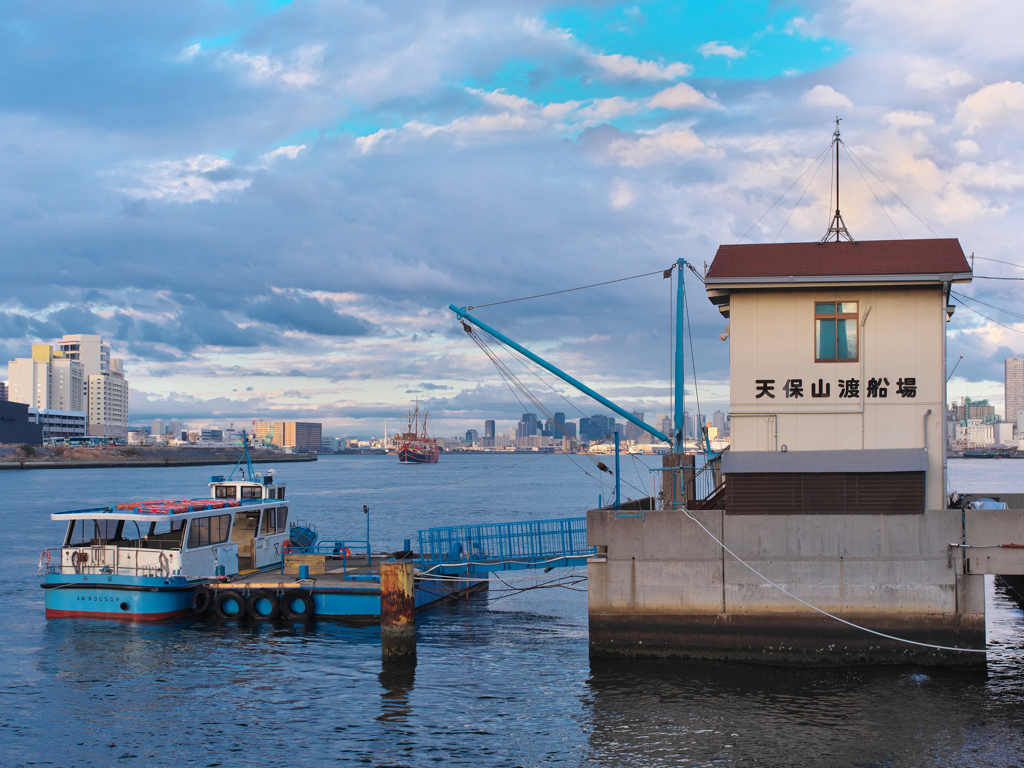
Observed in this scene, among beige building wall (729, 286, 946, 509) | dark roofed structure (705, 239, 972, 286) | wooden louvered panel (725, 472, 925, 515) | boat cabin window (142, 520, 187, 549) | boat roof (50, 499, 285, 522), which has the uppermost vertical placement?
dark roofed structure (705, 239, 972, 286)

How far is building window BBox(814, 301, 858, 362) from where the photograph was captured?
21625 mm

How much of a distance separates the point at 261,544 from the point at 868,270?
25444mm

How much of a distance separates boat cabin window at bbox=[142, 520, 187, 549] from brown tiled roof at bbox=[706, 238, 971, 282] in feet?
68.7

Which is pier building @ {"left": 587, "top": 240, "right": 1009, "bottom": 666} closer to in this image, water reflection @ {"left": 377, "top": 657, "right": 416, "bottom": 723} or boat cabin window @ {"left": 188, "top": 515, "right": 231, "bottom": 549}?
water reflection @ {"left": 377, "top": 657, "right": 416, "bottom": 723}

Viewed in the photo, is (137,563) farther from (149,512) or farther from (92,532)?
(92,532)

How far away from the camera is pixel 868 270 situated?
21172mm

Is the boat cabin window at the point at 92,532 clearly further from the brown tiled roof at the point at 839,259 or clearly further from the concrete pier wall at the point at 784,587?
the brown tiled roof at the point at 839,259

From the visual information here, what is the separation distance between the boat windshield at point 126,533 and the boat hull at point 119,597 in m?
1.31

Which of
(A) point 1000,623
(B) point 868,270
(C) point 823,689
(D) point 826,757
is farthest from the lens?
(A) point 1000,623

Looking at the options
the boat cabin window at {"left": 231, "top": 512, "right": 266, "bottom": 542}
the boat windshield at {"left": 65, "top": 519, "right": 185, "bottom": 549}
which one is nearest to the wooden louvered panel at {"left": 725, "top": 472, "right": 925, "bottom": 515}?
the boat windshield at {"left": 65, "top": 519, "right": 185, "bottom": 549}

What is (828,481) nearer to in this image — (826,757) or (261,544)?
(826,757)

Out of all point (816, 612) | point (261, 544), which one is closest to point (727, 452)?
point (816, 612)

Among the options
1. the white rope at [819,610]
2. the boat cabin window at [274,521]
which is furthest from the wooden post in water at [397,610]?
the boat cabin window at [274,521]

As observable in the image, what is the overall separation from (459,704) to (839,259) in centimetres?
1467
